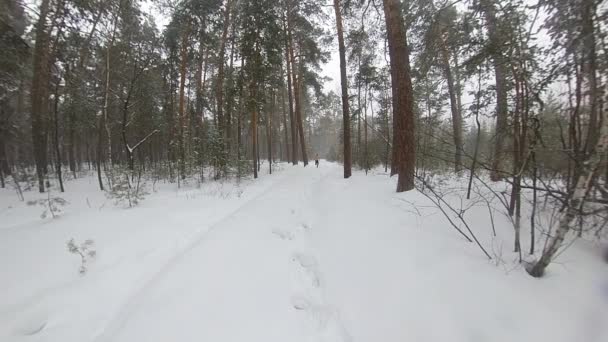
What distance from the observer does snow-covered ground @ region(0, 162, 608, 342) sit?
1.76m

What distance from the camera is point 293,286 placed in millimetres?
2652

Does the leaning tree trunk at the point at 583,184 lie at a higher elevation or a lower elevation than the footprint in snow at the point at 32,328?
higher

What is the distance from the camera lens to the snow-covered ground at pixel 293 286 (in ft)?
5.77

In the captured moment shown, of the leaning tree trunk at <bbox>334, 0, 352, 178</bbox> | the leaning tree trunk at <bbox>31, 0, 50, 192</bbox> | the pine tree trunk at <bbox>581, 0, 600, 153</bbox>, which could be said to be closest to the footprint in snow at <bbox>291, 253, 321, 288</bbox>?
the pine tree trunk at <bbox>581, 0, 600, 153</bbox>

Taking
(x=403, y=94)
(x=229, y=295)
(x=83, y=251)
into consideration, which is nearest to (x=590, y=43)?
(x=403, y=94)

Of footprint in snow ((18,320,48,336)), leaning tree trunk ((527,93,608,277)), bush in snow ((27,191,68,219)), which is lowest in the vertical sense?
footprint in snow ((18,320,48,336))

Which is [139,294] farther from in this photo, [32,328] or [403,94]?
[403,94]

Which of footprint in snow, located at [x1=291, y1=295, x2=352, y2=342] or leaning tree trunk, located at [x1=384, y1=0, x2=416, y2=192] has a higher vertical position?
leaning tree trunk, located at [x1=384, y1=0, x2=416, y2=192]

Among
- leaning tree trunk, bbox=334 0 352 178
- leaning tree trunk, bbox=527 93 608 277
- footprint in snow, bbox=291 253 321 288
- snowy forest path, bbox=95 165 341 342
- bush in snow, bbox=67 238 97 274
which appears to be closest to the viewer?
leaning tree trunk, bbox=527 93 608 277

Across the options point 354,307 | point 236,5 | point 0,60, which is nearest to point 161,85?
point 236,5

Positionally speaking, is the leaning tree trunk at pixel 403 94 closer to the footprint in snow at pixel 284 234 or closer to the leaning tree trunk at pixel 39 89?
the footprint in snow at pixel 284 234

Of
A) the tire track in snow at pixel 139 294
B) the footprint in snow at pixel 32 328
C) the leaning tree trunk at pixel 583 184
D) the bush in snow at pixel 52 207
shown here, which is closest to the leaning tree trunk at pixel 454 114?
the leaning tree trunk at pixel 583 184

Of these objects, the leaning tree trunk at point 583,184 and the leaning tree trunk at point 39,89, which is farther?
the leaning tree trunk at point 39,89

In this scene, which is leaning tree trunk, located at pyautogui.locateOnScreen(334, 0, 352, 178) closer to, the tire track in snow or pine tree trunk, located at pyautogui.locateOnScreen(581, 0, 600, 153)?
the tire track in snow
